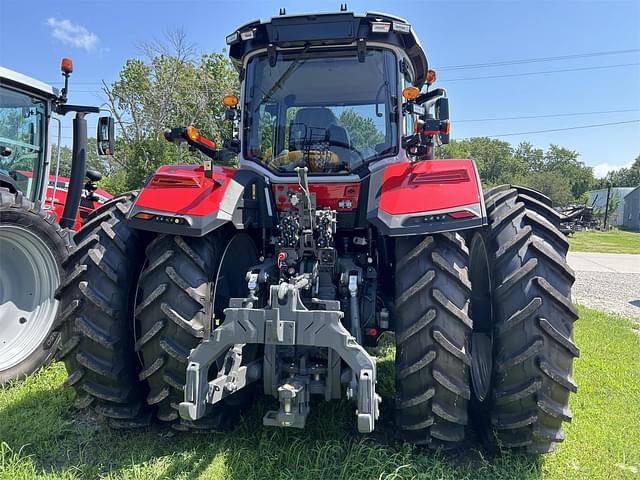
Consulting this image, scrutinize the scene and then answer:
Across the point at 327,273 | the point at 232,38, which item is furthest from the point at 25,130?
the point at 327,273

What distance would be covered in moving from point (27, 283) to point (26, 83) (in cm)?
204

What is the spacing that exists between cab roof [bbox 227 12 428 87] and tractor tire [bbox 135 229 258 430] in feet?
4.49

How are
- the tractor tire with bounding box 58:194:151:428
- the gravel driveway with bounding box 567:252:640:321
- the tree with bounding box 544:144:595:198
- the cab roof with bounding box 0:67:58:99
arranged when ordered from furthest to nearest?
the tree with bounding box 544:144:595:198, the gravel driveway with bounding box 567:252:640:321, the cab roof with bounding box 0:67:58:99, the tractor tire with bounding box 58:194:151:428

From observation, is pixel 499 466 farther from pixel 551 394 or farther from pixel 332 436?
pixel 332 436

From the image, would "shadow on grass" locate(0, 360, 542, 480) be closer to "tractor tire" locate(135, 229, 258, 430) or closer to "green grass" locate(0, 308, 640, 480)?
"green grass" locate(0, 308, 640, 480)

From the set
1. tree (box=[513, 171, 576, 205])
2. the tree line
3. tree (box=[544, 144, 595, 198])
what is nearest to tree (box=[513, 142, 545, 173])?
tree (box=[544, 144, 595, 198])

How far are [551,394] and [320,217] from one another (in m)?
1.52

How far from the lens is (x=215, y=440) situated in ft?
8.71

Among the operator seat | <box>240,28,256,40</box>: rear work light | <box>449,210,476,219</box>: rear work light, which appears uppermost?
<box>240,28,256,40</box>: rear work light

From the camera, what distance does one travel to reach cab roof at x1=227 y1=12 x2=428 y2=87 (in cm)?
287

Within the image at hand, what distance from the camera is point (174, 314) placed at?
2.38 m

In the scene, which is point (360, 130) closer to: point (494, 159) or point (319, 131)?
point (319, 131)

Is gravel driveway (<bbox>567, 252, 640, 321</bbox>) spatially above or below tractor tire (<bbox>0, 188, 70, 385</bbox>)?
below

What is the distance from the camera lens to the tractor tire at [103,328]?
8.19ft
